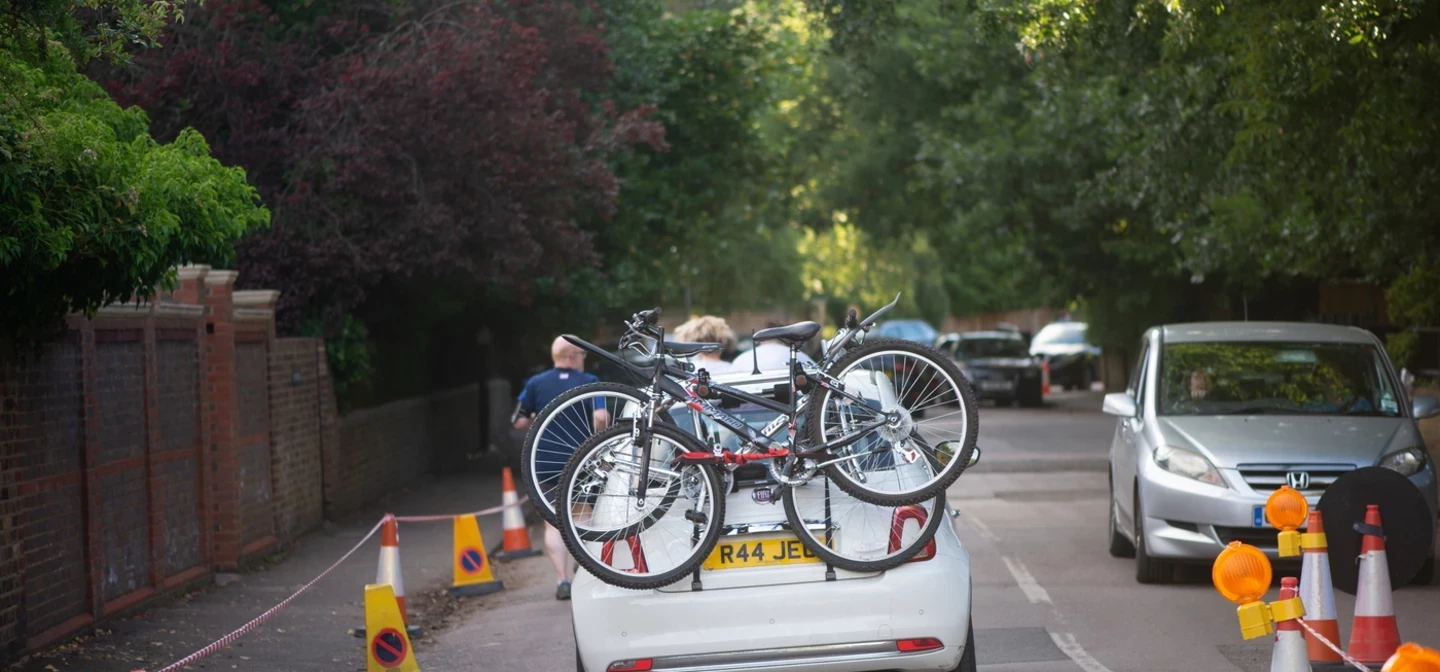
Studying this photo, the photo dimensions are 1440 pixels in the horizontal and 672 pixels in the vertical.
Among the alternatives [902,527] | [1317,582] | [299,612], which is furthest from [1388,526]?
[299,612]

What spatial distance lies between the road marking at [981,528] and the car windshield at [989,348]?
19.8 m

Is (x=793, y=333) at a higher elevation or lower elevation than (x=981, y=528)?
higher

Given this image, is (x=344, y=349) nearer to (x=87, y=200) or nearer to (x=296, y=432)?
(x=296, y=432)

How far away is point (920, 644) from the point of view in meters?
6.22

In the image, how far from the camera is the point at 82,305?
8.43m

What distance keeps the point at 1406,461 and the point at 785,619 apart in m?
5.54

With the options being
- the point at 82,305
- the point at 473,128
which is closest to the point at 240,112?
the point at 473,128

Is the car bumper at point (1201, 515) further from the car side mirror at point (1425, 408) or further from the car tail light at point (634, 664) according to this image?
the car tail light at point (634, 664)

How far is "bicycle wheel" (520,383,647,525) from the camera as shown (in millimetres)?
6449

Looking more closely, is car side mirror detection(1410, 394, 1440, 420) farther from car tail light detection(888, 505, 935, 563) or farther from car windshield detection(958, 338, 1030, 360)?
car windshield detection(958, 338, 1030, 360)

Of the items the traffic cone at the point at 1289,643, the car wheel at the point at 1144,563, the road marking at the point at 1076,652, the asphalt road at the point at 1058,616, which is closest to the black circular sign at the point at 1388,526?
the asphalt road at the point at 1058,616

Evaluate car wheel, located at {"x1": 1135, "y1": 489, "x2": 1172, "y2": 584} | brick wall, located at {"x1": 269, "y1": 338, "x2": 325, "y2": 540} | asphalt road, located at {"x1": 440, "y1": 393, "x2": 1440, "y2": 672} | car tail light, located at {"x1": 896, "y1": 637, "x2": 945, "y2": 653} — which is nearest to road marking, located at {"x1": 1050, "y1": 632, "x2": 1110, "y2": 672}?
asphalt road, located at {"x1": 440, "y1": 393, "x2": 1440, "y2": 672}

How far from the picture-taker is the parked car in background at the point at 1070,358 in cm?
4219

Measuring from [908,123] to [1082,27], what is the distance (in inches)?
851
